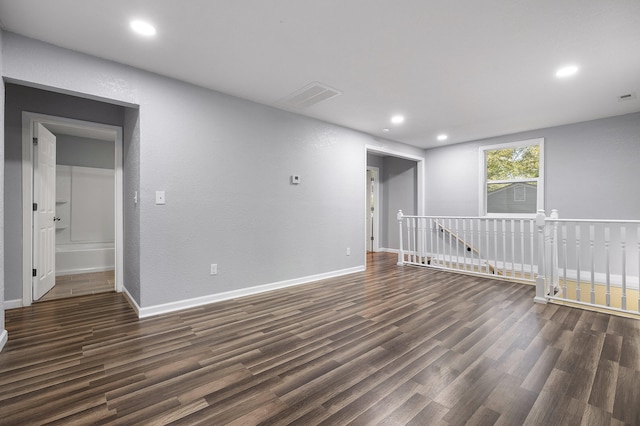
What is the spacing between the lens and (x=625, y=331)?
258cm

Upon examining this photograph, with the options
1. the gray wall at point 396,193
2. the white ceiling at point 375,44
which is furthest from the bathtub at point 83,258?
the gray wall at point 396,193

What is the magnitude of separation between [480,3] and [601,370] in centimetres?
269

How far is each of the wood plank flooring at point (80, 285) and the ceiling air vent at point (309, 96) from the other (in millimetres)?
3599

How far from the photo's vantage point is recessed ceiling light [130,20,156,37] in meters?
2.22

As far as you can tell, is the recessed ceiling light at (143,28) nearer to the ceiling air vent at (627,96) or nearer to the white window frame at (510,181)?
the ceiling air vent at (627,96)

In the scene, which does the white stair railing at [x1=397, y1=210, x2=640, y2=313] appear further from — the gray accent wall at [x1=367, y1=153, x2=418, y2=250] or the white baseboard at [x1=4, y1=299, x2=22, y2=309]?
the white baseboard at [x1=4, y1=299, x2=22, y2=309]

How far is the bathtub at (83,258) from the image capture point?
4891 millimetres

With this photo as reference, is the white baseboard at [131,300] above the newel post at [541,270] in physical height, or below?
below

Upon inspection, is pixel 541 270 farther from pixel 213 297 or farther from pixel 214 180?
pixel 214 180

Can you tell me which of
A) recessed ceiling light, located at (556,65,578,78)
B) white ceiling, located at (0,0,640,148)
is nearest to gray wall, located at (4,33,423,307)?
white ceiling, located at (0,0,640,148)

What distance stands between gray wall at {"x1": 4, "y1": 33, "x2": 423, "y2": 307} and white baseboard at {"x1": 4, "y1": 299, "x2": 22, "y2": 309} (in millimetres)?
1053

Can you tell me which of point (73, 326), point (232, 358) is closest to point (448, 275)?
point (232, 358)

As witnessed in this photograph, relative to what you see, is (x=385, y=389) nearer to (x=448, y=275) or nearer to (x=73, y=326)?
(x=73, y=326)

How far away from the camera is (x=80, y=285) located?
4168mm
